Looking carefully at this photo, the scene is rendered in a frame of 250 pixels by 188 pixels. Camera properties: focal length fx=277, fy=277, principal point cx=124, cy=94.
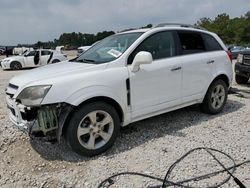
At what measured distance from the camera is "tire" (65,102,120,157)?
11.5 ft

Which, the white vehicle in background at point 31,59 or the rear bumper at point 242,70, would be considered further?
the white vehicle in background at point 31,59

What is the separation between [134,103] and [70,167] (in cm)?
126

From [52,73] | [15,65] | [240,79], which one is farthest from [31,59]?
[52,73]

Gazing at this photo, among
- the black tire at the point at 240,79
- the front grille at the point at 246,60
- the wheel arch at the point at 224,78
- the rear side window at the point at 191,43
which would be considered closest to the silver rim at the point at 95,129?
the rear side window at the point at 191,43

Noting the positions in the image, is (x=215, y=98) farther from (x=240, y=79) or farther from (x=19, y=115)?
(x=240, y=79)

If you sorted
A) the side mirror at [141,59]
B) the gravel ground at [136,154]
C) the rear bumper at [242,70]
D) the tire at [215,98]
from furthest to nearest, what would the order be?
the rear bumper at [242,70] → the tire at [215,98] → the side mirror at [141,59] → the gravel ground at [136,154]

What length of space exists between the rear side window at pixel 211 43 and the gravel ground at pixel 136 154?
4.38 feet

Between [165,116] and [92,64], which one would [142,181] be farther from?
[165,116]

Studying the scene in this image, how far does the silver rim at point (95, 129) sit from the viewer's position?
3.61 metres

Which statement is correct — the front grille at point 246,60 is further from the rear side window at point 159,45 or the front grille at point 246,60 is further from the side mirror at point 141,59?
the side mirror at point 141,59

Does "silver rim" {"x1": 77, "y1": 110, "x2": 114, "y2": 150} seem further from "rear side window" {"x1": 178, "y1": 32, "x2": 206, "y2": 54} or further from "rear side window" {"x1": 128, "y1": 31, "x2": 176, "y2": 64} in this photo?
"rear side window" {"x1": 178, "y1": 32, "x2": 206, "y2": 54}

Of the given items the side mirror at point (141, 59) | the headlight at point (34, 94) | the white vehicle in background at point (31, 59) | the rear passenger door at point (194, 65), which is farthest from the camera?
the white vehicle in background at point (31, 59)

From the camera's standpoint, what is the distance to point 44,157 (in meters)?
3.75

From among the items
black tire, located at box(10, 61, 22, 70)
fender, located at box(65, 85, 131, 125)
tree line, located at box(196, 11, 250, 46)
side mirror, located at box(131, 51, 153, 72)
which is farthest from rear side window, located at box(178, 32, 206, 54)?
tree line, located at box(196, 11, 250, 46)
